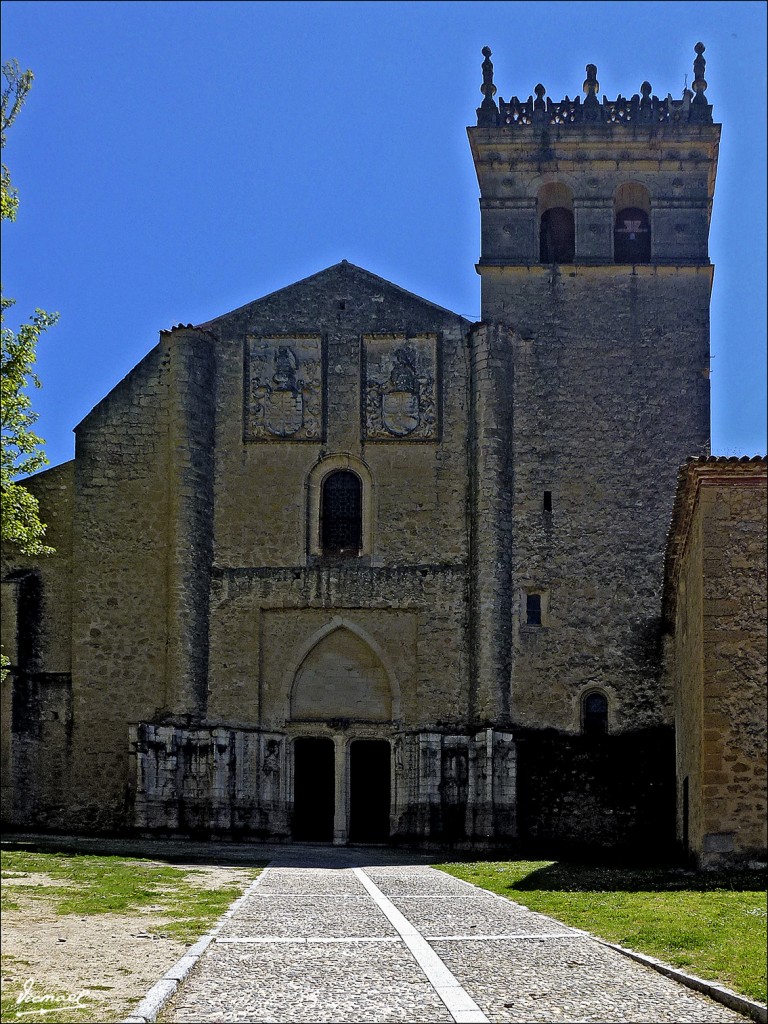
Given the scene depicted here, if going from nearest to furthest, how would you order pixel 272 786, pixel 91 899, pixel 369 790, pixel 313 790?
pixel 91 899, pixel 272 786, pixel 369 790, pixel 313 790

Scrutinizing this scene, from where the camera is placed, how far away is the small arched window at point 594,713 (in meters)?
30.6

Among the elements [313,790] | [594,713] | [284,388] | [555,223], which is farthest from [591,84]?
[313,790]

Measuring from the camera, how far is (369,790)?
31250 mm

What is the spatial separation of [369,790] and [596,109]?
15.9m

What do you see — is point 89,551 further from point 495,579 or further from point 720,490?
point 720,490

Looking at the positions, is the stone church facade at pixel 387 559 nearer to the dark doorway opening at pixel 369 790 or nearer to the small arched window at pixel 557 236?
the dark doorway opening at pixel 369 790

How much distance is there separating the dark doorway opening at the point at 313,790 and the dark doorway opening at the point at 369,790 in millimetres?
445

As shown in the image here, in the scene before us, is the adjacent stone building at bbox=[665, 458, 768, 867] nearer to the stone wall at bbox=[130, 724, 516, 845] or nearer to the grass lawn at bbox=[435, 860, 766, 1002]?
the grass lawn at bbox=[435, 860, 766, 1002]

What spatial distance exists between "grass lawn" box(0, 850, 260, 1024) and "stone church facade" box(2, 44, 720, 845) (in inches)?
323

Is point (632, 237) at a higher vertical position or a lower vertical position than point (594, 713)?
higher

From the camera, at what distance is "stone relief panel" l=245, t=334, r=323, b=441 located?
3209 centimetres

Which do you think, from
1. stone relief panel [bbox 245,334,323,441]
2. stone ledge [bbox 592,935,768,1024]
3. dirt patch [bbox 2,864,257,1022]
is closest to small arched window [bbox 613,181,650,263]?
stone relief panel [bbox 245,334,323,441]

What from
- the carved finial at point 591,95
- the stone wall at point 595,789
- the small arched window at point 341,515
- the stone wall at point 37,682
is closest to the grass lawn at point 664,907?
the stone wall at point 595,789

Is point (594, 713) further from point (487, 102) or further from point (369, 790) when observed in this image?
point (487, 102)
